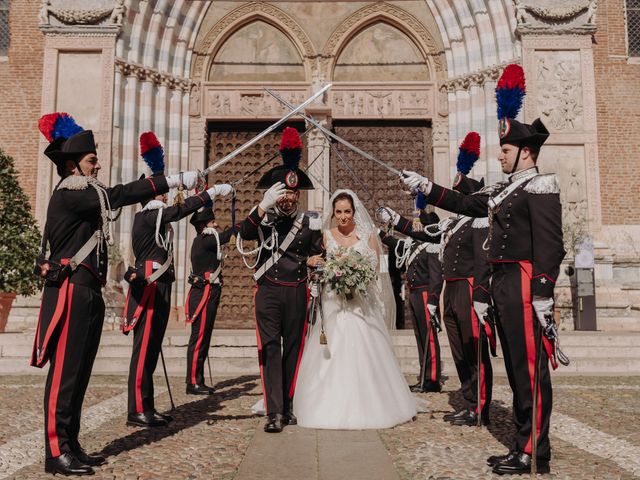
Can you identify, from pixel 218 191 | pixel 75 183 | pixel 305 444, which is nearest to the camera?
pixel 75 183

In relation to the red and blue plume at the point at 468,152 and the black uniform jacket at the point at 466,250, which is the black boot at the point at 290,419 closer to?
the black uniform jacket at the point at 466,250

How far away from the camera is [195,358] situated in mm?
7031

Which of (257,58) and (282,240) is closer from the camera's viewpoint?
(282,240)

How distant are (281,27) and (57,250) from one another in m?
12.0

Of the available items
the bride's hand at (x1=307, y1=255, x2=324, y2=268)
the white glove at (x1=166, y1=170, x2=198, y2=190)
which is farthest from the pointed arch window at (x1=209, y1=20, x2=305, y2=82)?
the white glove at (x1=166, y1=170, x2=198, y2=190)

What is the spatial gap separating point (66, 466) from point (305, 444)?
1687mm

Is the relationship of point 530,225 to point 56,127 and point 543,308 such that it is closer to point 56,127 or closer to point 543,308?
point 543,308

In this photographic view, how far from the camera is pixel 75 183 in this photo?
3850mm

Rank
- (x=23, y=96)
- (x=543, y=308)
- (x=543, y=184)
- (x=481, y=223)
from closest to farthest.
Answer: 1. (x=543, y=308)
2. (x=543, y=184)
3. (x=481, y=223)
4. (x=23, y=96)

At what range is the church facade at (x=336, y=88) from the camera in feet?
41.1

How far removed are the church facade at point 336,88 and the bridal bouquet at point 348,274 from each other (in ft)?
26.8

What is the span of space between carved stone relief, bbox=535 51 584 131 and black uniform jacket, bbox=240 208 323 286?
30.9ft

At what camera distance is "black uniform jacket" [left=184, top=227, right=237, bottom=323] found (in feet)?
24.8

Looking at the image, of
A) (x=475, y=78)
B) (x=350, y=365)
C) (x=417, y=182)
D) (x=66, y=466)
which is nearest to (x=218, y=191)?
(x=417, y=182)
